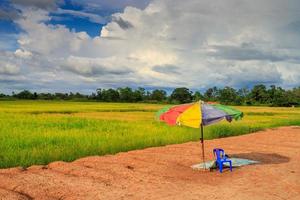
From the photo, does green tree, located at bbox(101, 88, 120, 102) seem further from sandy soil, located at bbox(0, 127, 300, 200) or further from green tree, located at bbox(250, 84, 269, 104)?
sandy soil, located at bbox(0, 127, 300, 200)

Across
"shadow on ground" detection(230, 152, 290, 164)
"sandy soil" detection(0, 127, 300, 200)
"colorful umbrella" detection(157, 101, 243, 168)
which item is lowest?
"shadow on ground" detection(230, 152, 290, 164)

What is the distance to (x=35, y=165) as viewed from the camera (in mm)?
12906

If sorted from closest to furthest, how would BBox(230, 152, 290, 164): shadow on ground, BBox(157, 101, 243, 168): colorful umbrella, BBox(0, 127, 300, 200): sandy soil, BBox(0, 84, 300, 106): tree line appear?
1. BBox(0, 127, 300, 200): sandy soil
2. BBox(157, 101, 243, 168): colorful umbrella
3. BBox(230, 152, 290, 164): shadow on ground
4. BBox(0, 84, 300, 106): tree line

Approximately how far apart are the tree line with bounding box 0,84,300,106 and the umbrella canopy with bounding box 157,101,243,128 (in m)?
94.1

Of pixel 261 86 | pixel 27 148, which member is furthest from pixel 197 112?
pixel 261 86

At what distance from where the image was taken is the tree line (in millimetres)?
107544

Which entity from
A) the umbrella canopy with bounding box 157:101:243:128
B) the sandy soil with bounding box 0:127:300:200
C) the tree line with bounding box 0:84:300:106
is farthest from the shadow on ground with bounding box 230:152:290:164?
the tree line with bounding box 0:84:300:106

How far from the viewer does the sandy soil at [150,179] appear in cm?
945

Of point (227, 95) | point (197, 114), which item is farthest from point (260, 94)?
point (197, 114)

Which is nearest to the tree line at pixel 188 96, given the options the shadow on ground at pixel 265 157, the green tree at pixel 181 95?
the green tree at pixel 181 95

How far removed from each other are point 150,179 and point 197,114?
6.65 ft

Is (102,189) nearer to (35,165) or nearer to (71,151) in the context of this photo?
(35,165)

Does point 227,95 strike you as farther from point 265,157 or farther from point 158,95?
point 265,157

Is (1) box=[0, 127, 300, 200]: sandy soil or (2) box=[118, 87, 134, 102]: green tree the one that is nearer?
(1) box=[0, 127, 300, 200]: sandy soil
